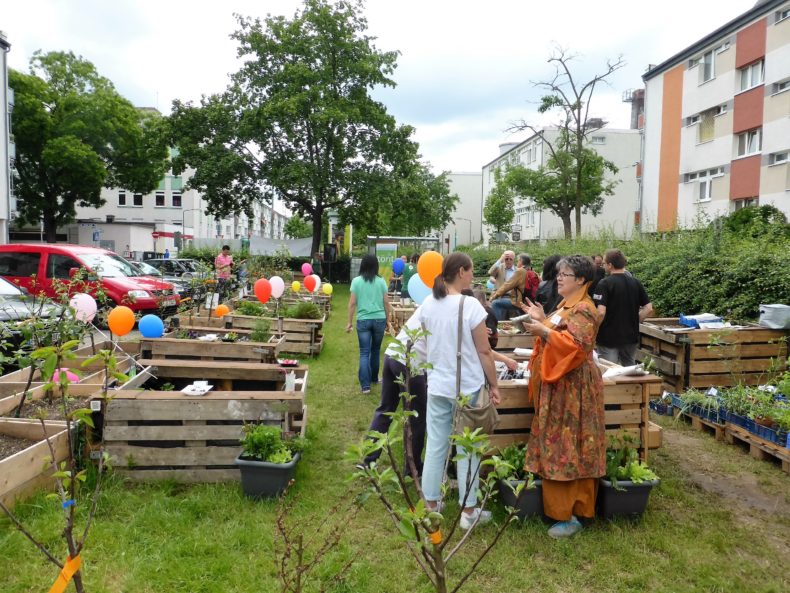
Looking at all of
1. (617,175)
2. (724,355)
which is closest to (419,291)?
(724,355)

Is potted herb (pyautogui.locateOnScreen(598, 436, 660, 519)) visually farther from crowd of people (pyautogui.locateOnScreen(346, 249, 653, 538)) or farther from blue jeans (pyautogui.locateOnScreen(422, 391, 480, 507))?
blue jeans (pyautogui.locateOnScreen(422, 391, 480, 507))

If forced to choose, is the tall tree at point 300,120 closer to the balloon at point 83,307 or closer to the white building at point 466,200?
the balloon at point 83,307

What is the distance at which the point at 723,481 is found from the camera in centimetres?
467

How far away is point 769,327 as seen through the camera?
262 inches

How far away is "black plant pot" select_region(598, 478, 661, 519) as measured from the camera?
3.72m

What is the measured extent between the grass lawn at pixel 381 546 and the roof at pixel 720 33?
2331 cm

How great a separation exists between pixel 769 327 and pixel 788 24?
63.9ft

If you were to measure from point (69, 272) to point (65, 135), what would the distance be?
29124 millimetres

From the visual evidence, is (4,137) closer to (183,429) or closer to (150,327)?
(150,327)

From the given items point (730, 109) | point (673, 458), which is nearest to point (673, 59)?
point (730, 109)

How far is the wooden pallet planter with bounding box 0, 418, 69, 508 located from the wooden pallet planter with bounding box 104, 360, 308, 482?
34 centimetres

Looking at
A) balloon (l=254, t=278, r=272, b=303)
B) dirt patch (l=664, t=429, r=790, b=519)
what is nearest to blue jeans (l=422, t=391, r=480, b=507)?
dirt patch (l=664, t=429, r=790, b=519)

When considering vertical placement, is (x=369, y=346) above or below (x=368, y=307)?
below

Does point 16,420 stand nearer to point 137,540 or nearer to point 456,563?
point 137,540
